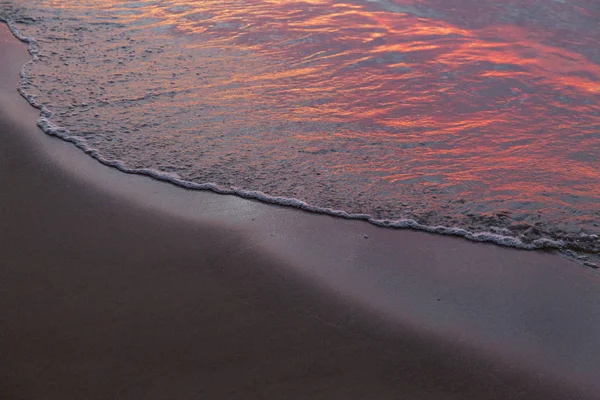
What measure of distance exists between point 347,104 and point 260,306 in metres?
2.88

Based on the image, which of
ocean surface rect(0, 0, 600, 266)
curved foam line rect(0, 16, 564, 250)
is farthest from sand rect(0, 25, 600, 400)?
ocean surface rect(0, 0, 600, 266)

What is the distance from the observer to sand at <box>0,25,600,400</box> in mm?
2609

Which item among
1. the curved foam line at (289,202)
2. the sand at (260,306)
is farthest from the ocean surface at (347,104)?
the sand at (260,306)

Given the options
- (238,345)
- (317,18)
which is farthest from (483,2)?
(238,345)

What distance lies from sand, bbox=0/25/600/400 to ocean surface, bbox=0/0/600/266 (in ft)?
1.11

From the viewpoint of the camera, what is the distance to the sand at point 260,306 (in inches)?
103

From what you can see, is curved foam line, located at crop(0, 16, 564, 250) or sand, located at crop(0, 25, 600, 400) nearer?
sand, located at crop(0, 25, 600, 400)

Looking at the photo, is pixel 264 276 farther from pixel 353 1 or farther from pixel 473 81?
pixel 353 1

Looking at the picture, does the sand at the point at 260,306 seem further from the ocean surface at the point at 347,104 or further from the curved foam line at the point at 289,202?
the ocean surface at the point at 347,104

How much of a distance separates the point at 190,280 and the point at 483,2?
7.37 m

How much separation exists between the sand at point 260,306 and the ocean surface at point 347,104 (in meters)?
0.34

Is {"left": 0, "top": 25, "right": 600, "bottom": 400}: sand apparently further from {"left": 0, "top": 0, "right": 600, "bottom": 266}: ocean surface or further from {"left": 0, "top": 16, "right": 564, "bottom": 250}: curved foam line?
{"left": 0, "top": 0, "right": 600, "bottom": 266}: ocean surface

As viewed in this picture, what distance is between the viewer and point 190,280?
3.19 meters

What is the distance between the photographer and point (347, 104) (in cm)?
546
